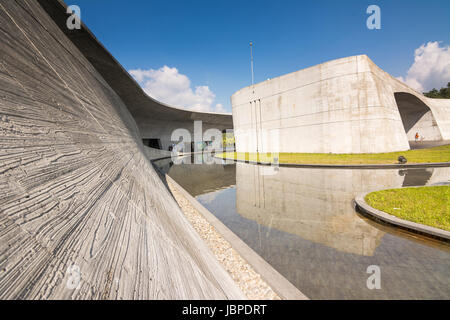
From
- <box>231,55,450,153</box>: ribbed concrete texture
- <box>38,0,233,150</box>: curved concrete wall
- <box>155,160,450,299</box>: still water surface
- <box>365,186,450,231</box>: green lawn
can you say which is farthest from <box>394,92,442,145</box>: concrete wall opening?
<box>155,160,450,299</box>: still water surface

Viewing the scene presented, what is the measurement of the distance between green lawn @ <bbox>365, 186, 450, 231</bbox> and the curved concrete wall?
9.88m

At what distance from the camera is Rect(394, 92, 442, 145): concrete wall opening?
31.9m

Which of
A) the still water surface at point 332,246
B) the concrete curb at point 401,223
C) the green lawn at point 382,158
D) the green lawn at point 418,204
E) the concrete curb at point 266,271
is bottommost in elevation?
the still water surface at point 332,246

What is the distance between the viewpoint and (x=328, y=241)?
4.39 metres

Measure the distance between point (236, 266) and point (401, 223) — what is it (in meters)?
4.24

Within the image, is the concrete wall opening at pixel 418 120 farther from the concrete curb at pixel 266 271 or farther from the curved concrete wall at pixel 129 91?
the concrete curb at pixel 266 271

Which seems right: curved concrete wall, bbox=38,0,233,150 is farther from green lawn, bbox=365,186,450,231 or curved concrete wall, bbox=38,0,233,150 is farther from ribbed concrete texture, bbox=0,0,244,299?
green lawn, bbox=365,186,450,231

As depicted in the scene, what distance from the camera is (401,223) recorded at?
4652mm

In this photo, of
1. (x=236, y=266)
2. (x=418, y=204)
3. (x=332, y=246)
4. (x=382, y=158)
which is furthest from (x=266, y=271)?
(x=382, y=158)

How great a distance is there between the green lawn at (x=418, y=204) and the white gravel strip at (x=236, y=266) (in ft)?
14.3

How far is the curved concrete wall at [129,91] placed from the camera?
18.5 ft

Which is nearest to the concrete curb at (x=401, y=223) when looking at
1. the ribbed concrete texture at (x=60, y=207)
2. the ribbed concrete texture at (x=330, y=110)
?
the ribbed concrete texture at (x=60, y=207)
